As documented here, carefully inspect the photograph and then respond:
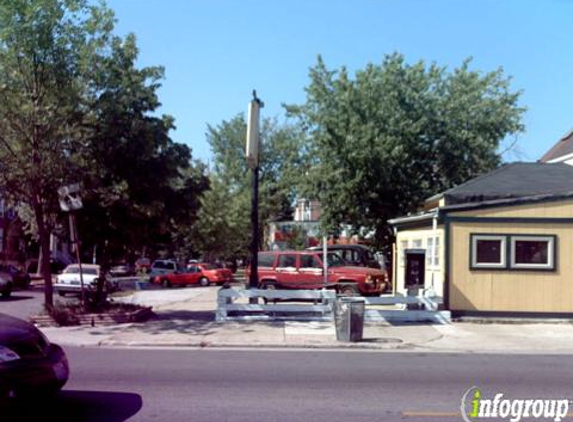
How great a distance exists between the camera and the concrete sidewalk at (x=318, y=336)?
14250mm

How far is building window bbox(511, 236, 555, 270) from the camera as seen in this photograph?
18.4 m

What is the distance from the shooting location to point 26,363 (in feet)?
23.1

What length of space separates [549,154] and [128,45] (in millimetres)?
27950

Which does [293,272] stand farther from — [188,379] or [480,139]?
[188,379]

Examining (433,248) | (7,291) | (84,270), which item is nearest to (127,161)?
(433,248)

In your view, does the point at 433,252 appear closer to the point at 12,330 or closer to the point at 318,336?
the point at 318,336

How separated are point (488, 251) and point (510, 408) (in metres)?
10.9

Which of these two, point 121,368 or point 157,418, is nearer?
point 157,418

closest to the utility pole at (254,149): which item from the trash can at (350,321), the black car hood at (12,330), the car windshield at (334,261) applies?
the trash can at (350,321)

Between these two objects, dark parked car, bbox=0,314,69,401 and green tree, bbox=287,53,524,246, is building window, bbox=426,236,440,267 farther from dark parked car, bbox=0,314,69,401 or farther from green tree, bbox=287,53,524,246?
dark parked car, bbox=0,314,69,401

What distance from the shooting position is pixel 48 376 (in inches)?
287

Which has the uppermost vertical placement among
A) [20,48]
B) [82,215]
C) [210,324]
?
[20,48]

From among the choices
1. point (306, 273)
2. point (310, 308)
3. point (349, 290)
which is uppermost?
point (306, 273)

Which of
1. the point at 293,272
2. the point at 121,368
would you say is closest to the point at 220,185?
the point at 293,272
